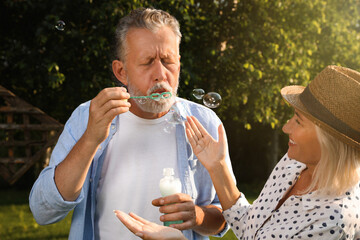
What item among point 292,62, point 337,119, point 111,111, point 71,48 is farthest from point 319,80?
point 292,62

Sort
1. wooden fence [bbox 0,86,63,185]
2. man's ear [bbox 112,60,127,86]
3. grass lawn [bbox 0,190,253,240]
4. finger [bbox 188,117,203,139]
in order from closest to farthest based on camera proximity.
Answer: finger [bbox 188,117,203,139], man's ear [bbox 112,60,127,86], grass lawn [bbox 0,190,253,240], wooden fence [bbox 0,86,63,185]

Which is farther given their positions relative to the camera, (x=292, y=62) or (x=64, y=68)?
(x=292, y=62)

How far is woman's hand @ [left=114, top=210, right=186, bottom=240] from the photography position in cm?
179

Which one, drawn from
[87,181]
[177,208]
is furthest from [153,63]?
[177,208]

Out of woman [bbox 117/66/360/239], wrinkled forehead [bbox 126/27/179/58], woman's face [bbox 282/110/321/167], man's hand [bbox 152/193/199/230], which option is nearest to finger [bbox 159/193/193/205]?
man's hand [bbox 152/193/199/230]

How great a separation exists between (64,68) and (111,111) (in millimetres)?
5296

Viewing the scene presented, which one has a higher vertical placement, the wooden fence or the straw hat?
the straw hat

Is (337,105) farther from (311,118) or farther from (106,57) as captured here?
(106,57)

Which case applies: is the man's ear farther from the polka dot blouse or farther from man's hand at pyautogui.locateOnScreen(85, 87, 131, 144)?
the polka dot blouse

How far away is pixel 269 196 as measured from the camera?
2.11 m

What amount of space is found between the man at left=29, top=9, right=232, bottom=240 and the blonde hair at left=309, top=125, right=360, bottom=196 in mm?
629

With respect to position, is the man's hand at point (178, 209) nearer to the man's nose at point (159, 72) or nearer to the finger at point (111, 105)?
the finger at point (111, 105)

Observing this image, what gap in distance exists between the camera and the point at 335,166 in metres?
1.81

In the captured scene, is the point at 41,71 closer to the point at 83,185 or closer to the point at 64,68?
the point at 64,68
